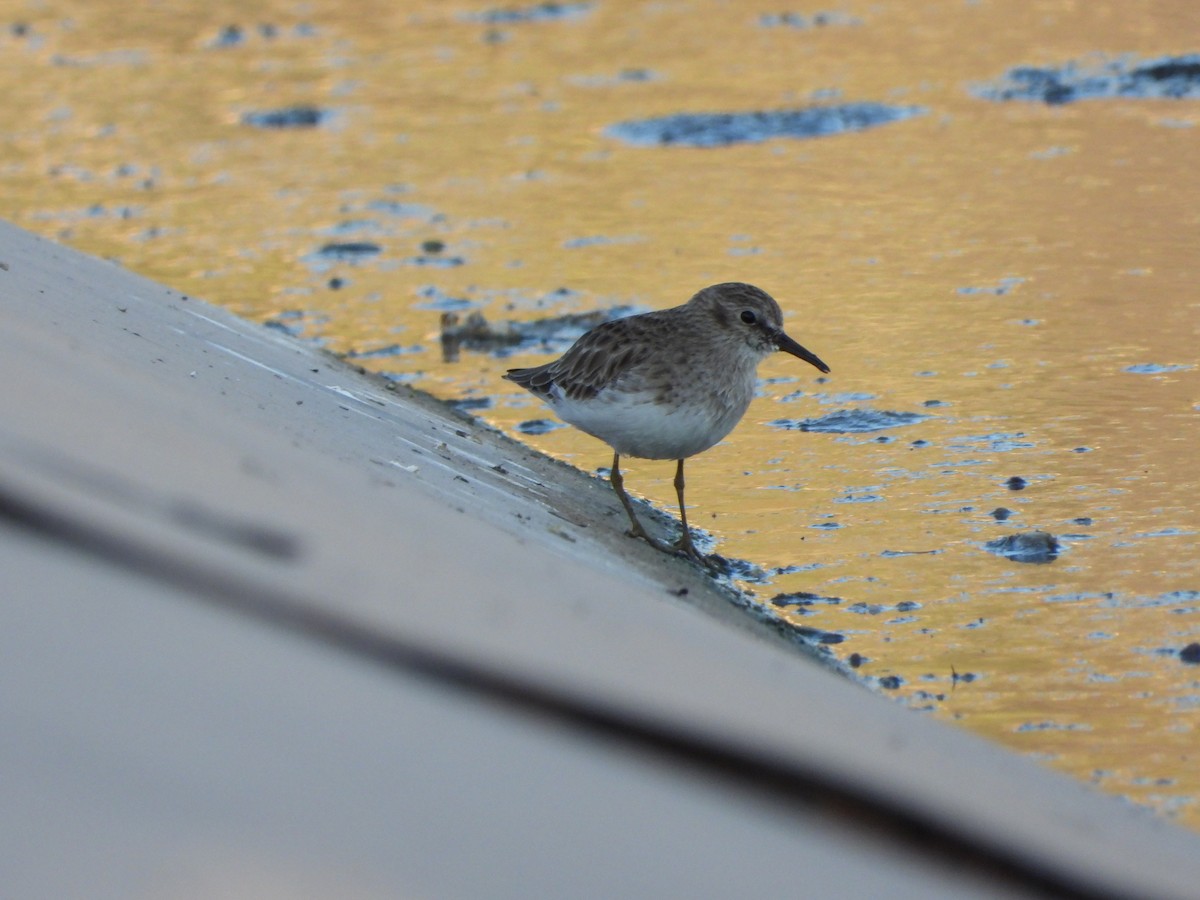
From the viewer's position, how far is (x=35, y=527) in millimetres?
2344

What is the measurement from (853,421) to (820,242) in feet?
8.84

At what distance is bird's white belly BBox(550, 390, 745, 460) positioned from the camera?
17.6ft

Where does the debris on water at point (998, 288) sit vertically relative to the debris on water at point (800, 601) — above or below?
below

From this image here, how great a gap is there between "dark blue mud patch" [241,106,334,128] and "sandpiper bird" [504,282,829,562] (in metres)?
7.33

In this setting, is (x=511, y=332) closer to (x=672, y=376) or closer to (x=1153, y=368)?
(x=672, y=376)

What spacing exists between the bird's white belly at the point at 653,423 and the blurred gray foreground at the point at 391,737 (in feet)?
8.39

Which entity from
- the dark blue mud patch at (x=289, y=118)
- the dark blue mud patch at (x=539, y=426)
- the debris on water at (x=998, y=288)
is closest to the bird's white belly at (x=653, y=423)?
the dark blue mud patch at (x=539, y=426)

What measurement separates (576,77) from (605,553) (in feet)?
30.0

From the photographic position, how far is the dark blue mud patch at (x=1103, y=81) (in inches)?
442

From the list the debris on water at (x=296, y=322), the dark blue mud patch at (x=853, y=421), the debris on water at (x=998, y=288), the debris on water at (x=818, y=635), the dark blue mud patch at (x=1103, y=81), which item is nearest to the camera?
the debris on water at (x=818, y=635)

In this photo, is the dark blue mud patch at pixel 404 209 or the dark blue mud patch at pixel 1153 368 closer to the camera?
the dark blue mud patch at pixel 1153 368

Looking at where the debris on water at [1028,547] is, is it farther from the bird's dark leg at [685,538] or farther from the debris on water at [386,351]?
the debris on water at [386,351]

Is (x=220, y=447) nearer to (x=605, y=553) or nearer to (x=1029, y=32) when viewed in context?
(x=605, y=553)

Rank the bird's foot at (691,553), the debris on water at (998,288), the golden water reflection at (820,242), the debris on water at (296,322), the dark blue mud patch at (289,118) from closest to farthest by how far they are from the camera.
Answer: the golden water reflection at (820,242) < the bird's foot at (691,553) < the debris on water at (296,322) < the debris on water at (998,288) < the dark blue mud patch at (289,118)
